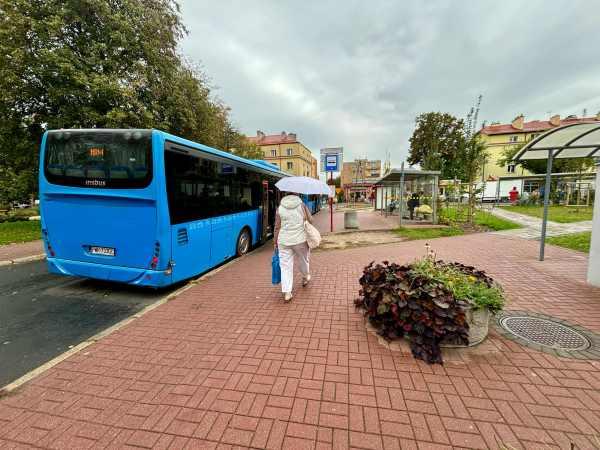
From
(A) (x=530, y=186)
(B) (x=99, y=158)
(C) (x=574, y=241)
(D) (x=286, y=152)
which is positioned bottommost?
(C) (x=574, y=241)

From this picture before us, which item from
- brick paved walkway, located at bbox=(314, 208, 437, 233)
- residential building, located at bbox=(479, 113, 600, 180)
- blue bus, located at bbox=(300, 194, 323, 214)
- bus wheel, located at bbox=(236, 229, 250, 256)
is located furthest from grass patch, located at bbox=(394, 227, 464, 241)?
residential building, located at bbox=(479, 113, 600, 180)

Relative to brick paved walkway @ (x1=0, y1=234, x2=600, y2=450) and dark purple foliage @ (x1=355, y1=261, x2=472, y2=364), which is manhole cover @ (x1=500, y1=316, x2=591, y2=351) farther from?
dark purple foliage @ (x1=355, y1=261, x2=472, y2=364)

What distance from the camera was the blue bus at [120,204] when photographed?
4.55 m

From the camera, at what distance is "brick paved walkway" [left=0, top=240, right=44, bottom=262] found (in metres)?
7.96

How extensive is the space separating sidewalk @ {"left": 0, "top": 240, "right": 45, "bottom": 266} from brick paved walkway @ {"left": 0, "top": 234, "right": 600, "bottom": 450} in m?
6.92

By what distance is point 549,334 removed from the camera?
10.5 ft

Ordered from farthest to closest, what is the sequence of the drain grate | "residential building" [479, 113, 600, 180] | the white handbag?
"residential building" [479, 113, 600, 180], the white handbag, the drain grate

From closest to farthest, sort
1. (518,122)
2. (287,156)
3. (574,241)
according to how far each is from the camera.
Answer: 1. (574,241)
2. (518,122)
3. (287,156)

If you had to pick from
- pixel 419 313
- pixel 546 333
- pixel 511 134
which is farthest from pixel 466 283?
pixel 511 134

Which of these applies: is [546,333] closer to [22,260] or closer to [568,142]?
[568,142]

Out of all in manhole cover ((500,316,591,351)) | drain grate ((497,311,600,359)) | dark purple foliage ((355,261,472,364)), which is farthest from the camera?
manhole cover ((500,316,591,351))

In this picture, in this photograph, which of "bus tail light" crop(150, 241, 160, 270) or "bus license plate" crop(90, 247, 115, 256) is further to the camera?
"bus license plate" crop(90, 247, 115, 256)

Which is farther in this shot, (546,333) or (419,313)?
(546,333)

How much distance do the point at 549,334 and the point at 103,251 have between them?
22.6 ft
